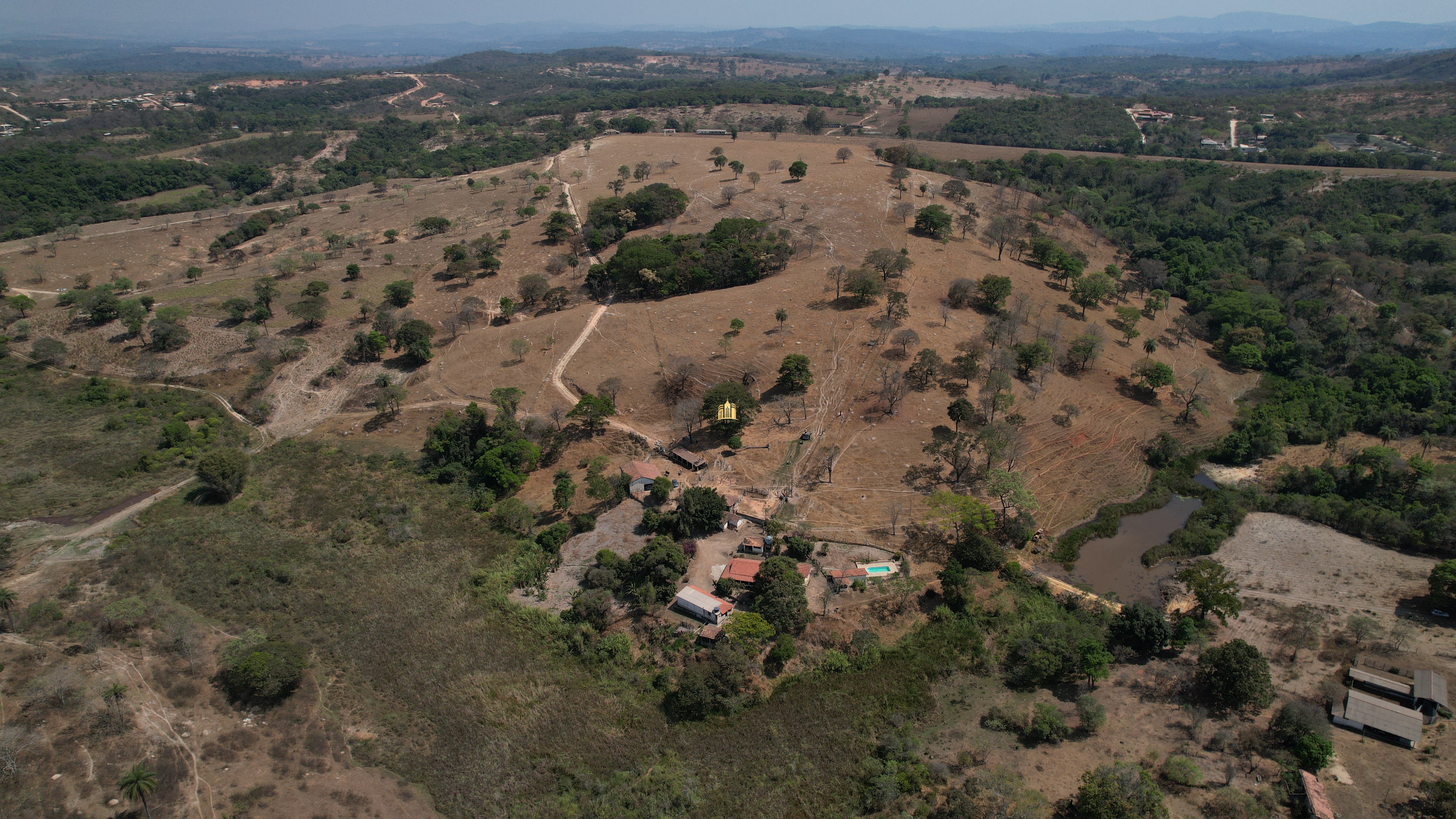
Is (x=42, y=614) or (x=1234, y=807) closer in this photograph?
(x=1234, y=807)

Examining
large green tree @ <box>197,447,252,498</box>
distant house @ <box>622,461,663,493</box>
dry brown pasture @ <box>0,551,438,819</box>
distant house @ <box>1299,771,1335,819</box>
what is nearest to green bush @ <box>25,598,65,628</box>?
dry brown pasture @ <box>0,551,438,819</box>

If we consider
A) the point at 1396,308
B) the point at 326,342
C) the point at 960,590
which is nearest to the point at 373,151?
the point at 326,342

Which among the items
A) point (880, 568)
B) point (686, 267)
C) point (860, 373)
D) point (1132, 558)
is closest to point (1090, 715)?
point (880, 568)

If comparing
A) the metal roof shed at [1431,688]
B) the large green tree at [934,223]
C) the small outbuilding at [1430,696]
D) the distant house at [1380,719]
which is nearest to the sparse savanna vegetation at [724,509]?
the distant house at [1380,719]

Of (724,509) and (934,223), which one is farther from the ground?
(934,223)

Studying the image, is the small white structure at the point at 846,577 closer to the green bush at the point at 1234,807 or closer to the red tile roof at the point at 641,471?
the red tile roof at the point at 641,471

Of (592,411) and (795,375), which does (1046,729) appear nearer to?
(795,375)
